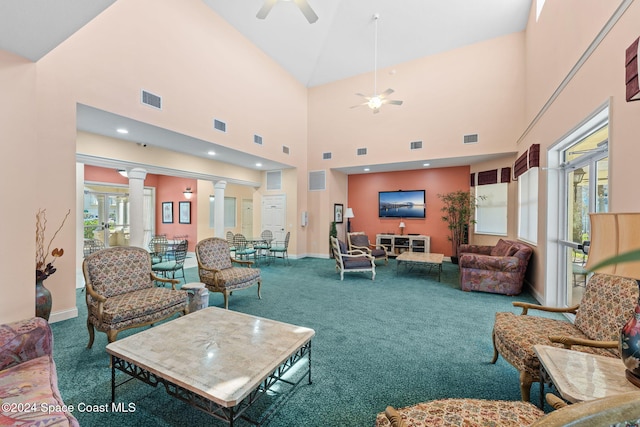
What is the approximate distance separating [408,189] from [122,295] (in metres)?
7.75

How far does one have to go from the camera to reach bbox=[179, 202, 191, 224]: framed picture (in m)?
9.91

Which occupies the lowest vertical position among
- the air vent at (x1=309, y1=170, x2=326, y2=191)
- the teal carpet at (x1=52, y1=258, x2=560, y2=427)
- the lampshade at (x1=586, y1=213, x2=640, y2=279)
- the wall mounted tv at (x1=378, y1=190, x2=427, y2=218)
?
the teal carpet at (x1=52, y1=258, x2=560, y2=427)

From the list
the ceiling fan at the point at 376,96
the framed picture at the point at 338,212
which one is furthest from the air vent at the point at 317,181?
the ceiling fan at the point at 376,96

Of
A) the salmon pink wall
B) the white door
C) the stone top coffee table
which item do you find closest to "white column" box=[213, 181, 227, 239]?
the white door

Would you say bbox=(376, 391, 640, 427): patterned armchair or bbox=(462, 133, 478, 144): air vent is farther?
bbox=(462, 133, 478, 144): air vent

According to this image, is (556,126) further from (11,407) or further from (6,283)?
(6,283)

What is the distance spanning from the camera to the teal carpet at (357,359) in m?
1.99

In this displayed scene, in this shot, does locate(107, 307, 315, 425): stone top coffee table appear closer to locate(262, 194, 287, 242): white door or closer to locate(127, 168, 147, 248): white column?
locate(127, 168, 147, 248): white column

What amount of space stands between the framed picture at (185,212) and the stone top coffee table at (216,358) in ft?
26.8

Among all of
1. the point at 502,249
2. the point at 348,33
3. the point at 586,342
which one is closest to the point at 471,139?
the point at 502,249

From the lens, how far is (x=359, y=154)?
8000mm

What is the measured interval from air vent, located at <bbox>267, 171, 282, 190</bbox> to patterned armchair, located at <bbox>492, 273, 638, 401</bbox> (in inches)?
282

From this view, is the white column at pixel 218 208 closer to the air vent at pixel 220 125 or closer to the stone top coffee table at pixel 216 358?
the air vent at pixel 220 125

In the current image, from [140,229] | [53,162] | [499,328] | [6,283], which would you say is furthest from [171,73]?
[499,328]
